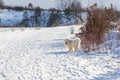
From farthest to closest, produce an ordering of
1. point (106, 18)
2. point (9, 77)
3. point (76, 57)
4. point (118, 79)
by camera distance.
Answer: point (106, 18), point (76, 57), point (9, 77), point (118, 79)

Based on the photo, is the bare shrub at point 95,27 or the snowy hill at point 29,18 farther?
the snowy hill at point 29,18

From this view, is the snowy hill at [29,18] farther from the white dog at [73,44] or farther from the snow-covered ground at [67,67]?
the snow-covered ground at [67,67]

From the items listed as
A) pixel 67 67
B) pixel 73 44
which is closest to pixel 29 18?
pixel 73 44

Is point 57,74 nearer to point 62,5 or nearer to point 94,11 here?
point 94,11

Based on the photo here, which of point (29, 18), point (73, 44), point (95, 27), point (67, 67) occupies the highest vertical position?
point (95, 27)

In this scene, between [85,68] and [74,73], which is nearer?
[74,73]

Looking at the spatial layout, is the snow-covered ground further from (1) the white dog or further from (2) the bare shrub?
(2) the bare shrub

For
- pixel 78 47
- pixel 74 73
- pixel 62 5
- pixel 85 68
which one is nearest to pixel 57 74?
pixel 74 73

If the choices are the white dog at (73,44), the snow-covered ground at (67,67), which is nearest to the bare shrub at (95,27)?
the white dog at (73,44)

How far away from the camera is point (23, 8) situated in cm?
8869

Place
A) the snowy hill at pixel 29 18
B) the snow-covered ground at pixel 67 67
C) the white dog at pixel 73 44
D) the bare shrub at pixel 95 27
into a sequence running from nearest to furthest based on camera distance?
1. the snow-covered ground at pixel 67 67
2. the white dog at pixel 73 44
3. the bare shrub at pixel 95 27
4. the snowy hill at pixel 29 18

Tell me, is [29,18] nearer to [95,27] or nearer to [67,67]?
[95,27]

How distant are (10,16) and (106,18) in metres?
69.9

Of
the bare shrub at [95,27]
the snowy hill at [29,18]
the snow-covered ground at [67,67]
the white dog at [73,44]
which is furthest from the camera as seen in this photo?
the snowy hill at [29,18]
